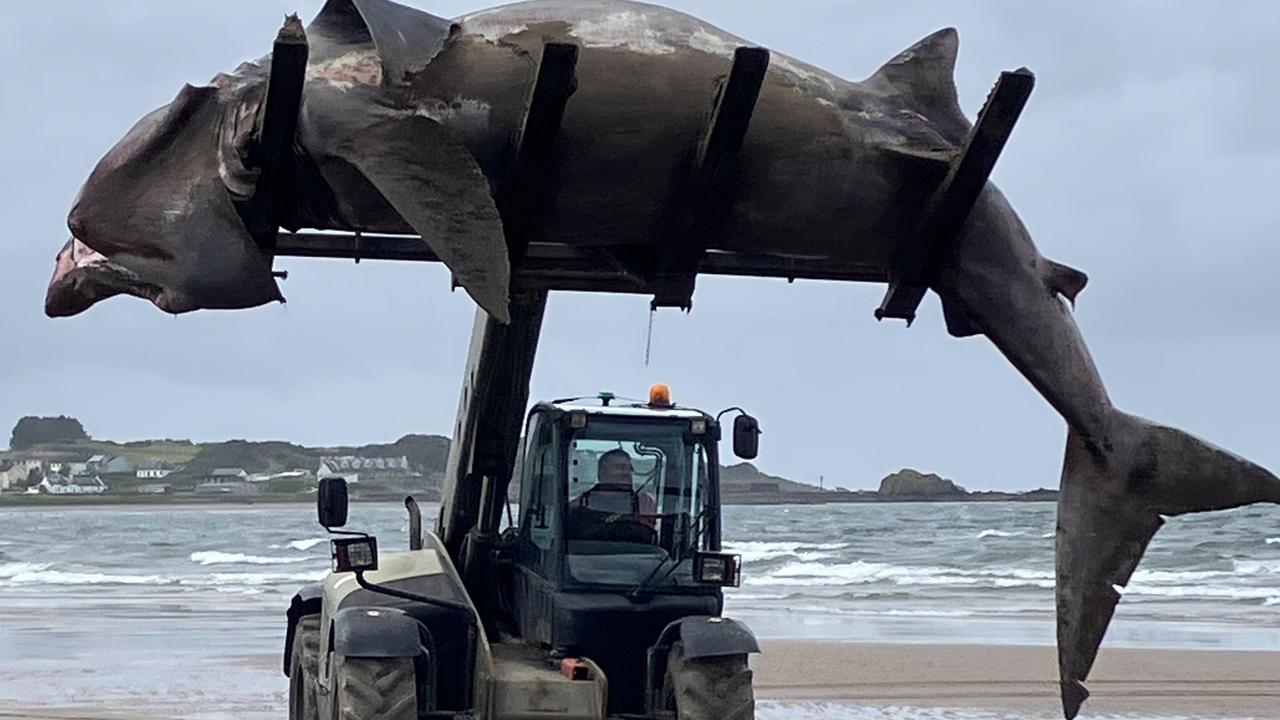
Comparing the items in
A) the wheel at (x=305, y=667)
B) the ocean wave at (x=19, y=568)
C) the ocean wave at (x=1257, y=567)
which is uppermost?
the wheel at (x=305, y=667)

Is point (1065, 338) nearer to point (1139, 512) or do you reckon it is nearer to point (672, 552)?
point (1139, 512)

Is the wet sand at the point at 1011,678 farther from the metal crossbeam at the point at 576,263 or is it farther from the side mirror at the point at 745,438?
the metal crossbeam at the point at 576,263

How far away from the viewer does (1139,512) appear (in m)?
6.20

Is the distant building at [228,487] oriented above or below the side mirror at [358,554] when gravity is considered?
below

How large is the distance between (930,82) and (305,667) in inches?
207

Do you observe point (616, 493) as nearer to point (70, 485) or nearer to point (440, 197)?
point (440, 197)

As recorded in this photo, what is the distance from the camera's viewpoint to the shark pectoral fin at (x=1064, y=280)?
608 centimetres

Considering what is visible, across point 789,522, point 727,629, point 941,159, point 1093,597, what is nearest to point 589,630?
point 727,629

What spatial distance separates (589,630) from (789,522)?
2270 inches

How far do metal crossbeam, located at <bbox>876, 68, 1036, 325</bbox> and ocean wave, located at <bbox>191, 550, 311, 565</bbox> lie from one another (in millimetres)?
35425

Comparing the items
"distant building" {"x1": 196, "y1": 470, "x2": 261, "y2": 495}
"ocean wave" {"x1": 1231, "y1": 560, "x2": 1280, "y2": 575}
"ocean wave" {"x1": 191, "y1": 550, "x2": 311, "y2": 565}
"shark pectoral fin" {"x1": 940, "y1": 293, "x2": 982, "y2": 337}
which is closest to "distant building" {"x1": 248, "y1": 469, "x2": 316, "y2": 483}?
→ "distant building" {"x1": 196, "y1": 470, "x2": 261, "y2": 495}

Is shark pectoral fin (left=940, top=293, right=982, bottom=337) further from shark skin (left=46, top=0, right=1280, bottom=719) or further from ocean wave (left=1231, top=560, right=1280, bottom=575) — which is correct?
ocean wave (left=1231, top=560, right=1280, bottom=575)

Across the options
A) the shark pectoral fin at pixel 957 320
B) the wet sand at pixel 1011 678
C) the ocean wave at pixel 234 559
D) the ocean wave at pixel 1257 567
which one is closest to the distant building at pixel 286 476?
the ocean wave at pixel 234 559

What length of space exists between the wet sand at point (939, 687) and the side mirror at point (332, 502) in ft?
18.2
